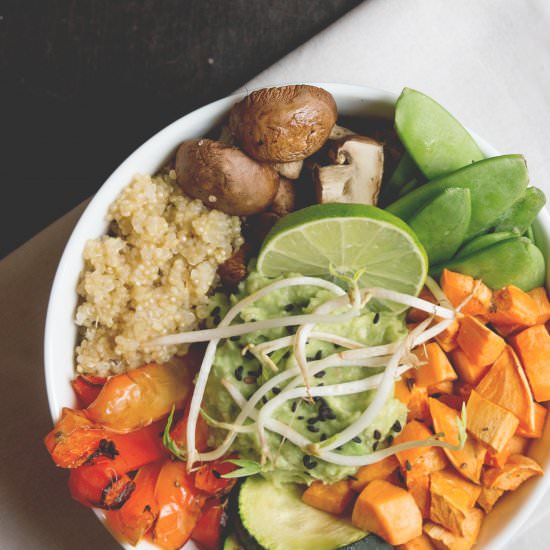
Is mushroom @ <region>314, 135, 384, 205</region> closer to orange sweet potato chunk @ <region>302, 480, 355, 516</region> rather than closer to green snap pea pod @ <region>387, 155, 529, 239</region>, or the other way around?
green snap pea pod @ <region>387, 155, 529, 239</region>

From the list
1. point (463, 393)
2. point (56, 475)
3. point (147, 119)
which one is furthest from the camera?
point (147, 119)

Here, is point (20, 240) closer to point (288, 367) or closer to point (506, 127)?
point (288, 367)

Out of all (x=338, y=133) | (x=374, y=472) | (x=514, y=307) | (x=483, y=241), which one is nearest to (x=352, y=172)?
(x=338, y=133)

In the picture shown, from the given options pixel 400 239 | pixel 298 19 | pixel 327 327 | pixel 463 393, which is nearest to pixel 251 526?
pixel 327 327

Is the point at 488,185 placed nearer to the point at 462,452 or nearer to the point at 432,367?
the point at 432,367

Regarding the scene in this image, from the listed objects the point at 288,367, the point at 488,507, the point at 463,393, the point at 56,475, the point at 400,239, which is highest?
the point at 400,239

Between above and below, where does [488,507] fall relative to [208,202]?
below
